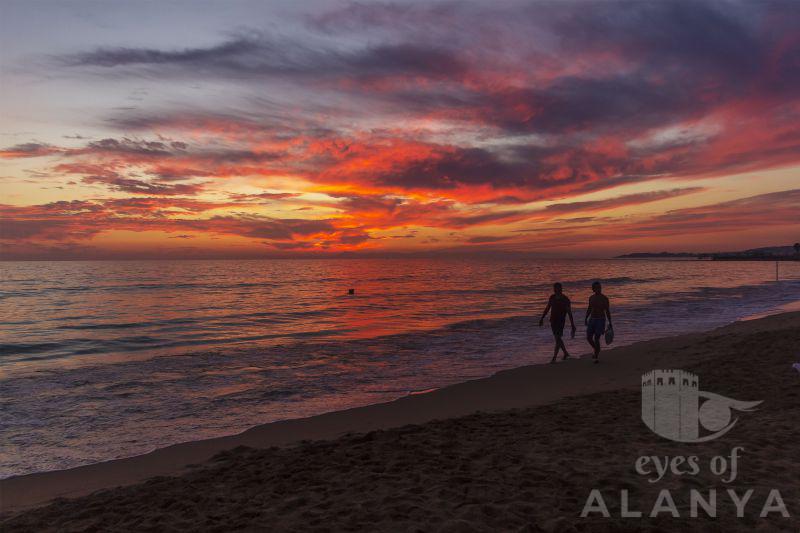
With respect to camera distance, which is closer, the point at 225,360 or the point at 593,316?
the point at 593,316

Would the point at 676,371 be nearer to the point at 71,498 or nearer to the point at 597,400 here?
the point at 597,400

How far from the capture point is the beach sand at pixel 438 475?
456 cm

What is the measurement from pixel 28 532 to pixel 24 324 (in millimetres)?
26786

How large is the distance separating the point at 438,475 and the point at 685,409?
503cm

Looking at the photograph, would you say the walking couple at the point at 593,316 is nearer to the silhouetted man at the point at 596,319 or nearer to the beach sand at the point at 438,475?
the silhouetted man at the point at 596,319

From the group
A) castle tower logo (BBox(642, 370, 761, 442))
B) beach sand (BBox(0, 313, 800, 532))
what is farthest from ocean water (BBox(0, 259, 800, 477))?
castle tower logo (BBox(642, 370, 761, 442))

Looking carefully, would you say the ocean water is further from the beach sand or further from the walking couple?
the walking couple

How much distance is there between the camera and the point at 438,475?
556cm

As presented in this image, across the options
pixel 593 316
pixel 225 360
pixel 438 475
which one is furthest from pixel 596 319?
pixel 225 360

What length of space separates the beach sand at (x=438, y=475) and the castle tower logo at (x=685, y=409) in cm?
21

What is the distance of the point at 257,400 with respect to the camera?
11016mm

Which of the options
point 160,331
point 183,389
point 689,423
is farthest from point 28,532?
point 160,331
